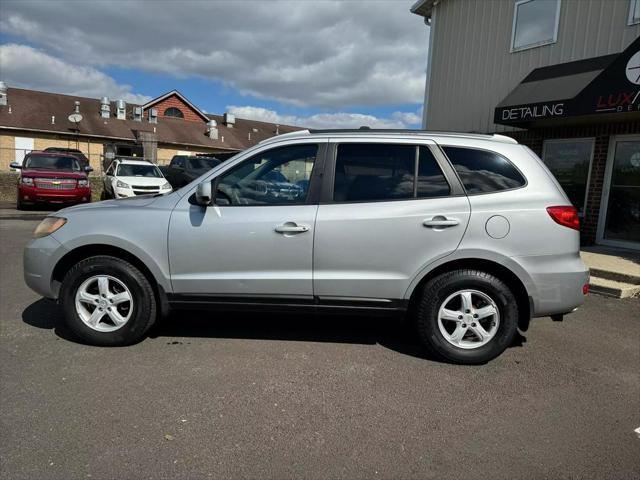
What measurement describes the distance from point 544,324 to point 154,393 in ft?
13.2

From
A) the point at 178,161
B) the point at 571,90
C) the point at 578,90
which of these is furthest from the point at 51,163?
the point at 578,90

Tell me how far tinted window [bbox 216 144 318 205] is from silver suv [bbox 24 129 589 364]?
0.5 inches

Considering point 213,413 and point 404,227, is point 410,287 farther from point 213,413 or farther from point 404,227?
point 213,413

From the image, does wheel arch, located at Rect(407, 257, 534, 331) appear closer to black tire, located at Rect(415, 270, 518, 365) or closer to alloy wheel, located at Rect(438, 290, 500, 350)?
black tire, located at Rect(415, 270, 518, 365)

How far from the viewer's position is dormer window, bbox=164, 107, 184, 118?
40250 mm

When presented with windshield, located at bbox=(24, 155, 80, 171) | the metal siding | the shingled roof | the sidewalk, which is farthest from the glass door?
the shingled roof

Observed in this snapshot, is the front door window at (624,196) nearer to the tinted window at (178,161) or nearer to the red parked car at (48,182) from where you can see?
the red parked car at (48,182)

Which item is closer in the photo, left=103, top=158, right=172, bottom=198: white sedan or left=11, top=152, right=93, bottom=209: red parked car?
left=11, top=152, right=93, bottom=209: red parked car

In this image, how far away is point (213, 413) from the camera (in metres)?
3.02

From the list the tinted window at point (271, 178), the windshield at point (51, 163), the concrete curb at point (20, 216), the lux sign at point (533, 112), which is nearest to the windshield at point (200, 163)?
the windshield at point (51, 163)

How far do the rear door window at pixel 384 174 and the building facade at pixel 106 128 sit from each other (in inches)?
965

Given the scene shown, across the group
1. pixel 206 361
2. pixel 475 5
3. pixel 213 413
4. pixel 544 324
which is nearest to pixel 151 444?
pixel 213 413

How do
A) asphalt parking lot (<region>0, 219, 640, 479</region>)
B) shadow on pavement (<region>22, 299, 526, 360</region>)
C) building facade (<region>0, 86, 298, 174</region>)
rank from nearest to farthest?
1. asphalt parking lot (<region>0, 219, 640, 479</region>)
2. shadow on pavement (<region>22, 299, 526, 360</region>)
3. building facade (<region>0, 86, 298, 174</region>)

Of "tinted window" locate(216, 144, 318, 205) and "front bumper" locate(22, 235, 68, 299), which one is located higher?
"tinted window" locate(216, 144, 318, 205)
